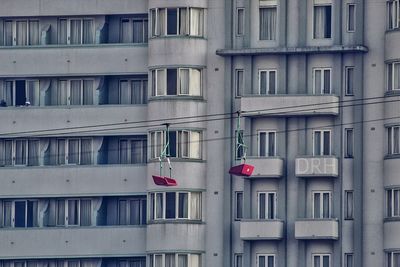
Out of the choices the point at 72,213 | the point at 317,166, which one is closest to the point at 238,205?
the point at 317,166

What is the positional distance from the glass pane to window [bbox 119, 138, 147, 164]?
4.51 meters

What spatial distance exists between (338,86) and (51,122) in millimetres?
18852

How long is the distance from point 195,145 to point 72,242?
1026 cm

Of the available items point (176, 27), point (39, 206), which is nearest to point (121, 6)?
point (176, 27)

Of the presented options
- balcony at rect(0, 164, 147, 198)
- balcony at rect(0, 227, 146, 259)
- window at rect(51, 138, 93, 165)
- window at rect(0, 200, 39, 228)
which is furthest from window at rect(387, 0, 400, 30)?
window at rect(0, 200, 39, 228)

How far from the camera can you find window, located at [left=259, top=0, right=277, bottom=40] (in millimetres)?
124250

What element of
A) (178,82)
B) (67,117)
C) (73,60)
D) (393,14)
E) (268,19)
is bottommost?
(67,117)

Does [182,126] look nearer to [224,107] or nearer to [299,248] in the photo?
[224,107]

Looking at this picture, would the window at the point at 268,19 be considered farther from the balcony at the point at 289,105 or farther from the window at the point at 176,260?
the window at the point at 176,260

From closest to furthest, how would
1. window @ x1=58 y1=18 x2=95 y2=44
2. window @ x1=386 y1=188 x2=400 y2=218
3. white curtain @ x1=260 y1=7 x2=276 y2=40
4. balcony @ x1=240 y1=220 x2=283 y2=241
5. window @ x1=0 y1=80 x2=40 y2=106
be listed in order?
window @ x1=386 y1=188 x2=400 y2=218 → balcony @ x1=240 y1=220 x2=283 y2=241 → white curtain @ x1=260 y1=7 x2=276 y2=40 → window @ x1=58 y1=18 x2=95 y2=44 → window @ x1=0 y1=80 x2=40 y2=106

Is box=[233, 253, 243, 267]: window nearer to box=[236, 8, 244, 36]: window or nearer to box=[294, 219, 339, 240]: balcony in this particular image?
box=[294, 219, 339, 240]: balcony

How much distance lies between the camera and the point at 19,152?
12925cm

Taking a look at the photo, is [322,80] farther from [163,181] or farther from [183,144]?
[163,181]

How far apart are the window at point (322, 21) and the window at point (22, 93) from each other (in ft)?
62.1
